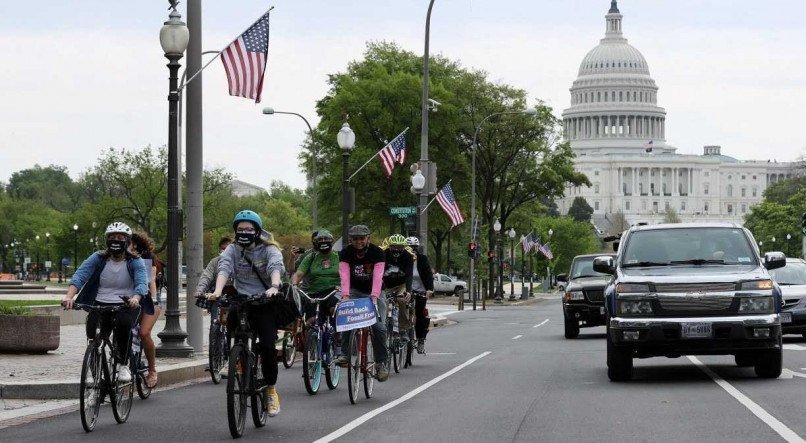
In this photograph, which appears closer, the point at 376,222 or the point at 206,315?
the point at 206,315

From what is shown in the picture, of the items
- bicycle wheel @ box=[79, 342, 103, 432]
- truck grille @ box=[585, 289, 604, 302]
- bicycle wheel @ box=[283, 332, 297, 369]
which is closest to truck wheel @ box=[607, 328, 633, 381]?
bicycle wheel @ box=[283, 332, 297, 369]

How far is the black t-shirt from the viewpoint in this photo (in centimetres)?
1577

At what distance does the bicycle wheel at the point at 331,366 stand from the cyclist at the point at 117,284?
319 centimetres

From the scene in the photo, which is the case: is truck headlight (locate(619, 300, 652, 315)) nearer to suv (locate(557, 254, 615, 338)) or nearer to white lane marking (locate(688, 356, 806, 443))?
white lane marking (locate(688, 356, 806, 443))

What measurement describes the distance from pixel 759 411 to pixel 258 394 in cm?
448

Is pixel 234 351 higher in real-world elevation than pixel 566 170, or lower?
lower

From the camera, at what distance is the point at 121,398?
1336 centimetres

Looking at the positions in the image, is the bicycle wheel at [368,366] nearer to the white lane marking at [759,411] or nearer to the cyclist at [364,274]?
the cyclist at [364,274]

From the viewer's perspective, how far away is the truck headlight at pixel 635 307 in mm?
16609

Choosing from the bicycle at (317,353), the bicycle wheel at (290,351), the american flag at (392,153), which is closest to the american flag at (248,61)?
the bicycle wheel at (290,351)

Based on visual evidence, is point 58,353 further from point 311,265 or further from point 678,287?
point 678,287

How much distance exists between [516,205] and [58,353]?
6354 cm

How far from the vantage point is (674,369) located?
64.1 ft

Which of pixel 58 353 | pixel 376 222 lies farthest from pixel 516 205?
pixel 58 353
